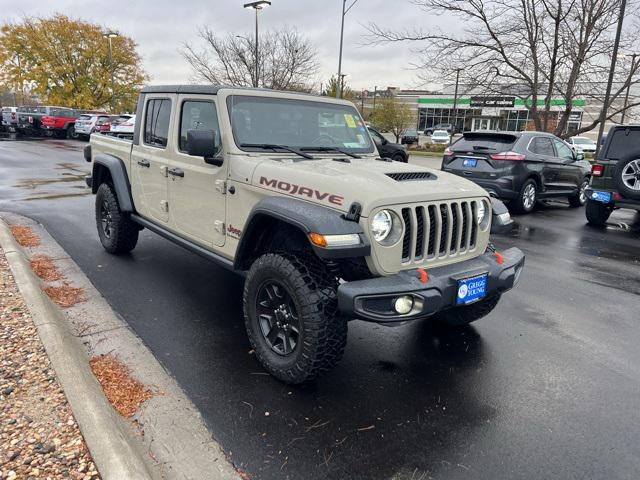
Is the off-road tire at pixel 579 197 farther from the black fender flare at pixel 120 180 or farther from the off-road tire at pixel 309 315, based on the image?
the off-road tire at pixel 309 315

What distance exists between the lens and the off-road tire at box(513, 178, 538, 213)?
9745 millimetres

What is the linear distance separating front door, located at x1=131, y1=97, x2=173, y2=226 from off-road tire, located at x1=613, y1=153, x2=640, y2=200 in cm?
689

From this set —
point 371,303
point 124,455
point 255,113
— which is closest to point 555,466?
point 371,303

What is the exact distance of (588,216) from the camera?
917cm

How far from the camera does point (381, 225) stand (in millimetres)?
2893

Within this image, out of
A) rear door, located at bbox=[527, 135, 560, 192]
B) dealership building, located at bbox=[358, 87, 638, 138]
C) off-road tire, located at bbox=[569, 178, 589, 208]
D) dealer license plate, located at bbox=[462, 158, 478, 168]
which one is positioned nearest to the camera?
dealer license plate, located at bbox=[462, 158, 478, 168]

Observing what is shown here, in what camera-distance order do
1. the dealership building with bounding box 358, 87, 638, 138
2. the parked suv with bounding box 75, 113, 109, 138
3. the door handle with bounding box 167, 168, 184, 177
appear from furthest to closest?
the dealership building with bounding box 358, 87, 638, 138
the parked suv with bounding box 75, 113, 109, 138
the door handle with bounding box 167, 168, 184, 177

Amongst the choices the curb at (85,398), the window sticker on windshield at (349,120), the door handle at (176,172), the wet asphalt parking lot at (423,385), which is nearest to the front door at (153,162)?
the door handle at (176,172)

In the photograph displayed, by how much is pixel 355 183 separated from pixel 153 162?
8.50 feet

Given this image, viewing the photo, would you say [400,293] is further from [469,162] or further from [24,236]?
[469,162]

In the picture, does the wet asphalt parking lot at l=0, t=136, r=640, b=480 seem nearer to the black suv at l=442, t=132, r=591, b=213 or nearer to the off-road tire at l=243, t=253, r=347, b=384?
the off-road tire at l=243, t=253, r=347, b=384

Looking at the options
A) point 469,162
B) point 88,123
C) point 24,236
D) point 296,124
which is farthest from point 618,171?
point 88,123

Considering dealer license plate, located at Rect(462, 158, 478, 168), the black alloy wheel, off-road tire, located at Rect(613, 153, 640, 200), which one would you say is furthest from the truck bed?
off-road tire, located at Rect(613, 153, 640, 200)

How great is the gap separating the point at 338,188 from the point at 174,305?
2296 millimetres
